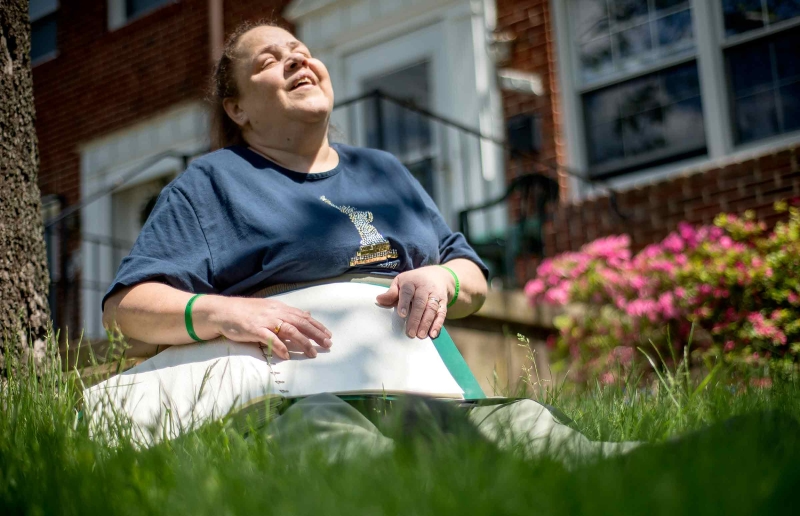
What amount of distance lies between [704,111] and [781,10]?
85cm

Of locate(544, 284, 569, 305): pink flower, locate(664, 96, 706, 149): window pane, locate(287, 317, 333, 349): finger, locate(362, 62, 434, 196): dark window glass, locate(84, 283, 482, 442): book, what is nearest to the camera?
locate(84, 283, 482, 442): book

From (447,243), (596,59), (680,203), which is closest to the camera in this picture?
(447,243)

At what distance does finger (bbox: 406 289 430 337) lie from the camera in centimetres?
209

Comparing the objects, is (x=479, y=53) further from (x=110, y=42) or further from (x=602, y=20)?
(x=110, y=42)

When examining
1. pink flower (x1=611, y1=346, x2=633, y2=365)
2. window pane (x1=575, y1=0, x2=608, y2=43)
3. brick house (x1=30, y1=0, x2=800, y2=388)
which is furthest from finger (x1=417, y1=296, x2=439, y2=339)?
window pane (x1=575, y1=0, x2=608, y2=43)

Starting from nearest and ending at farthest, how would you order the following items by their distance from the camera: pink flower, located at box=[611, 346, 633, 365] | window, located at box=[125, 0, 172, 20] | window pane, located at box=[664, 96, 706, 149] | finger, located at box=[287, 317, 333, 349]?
1. finger, located at box=[287, 317, 333, 349]
2. pink flower, located at box=[611, 346, 633, 365]
3. window pane, located at box=[664, 96, 706, 149]
4. window, located at box=[125, 0, 172, 20]

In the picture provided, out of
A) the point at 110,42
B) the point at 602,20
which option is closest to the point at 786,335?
the point at 602,20

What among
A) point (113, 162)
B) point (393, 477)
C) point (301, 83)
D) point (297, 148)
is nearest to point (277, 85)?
point (301, 83)

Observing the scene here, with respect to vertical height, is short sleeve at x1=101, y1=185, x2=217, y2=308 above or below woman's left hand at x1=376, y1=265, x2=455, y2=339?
above

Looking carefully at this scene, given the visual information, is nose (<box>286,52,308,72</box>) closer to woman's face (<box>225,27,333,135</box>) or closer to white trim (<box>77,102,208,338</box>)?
woman's face (<box>225,27,333,135</box>)

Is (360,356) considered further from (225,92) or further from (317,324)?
(225,92)

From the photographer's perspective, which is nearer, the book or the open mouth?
the book

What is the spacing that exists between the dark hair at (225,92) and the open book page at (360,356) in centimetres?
75

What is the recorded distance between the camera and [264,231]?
2193 mm
